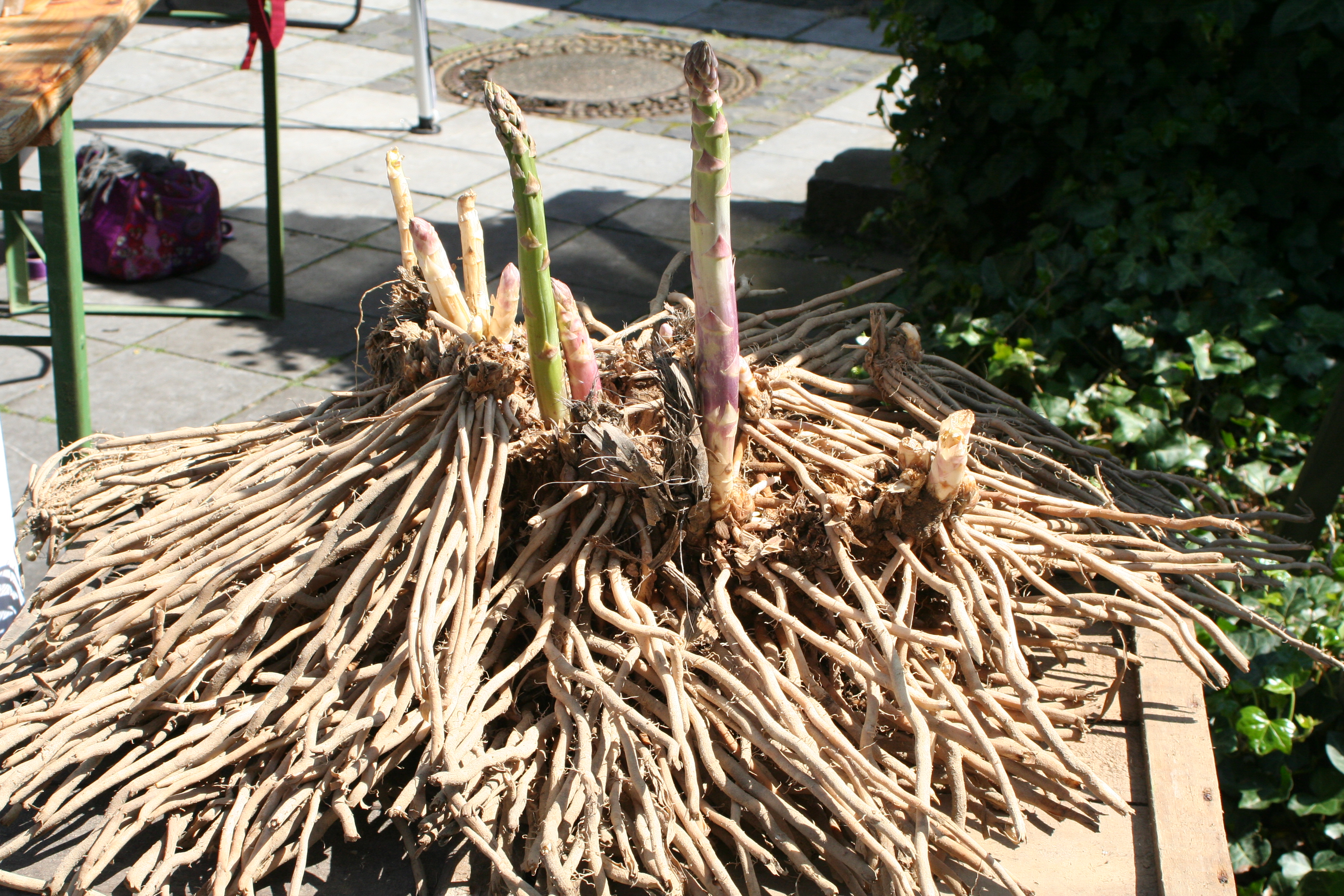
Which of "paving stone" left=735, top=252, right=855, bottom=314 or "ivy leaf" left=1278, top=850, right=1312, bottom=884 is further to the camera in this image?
"paving stone" left=735, top=252, right=855, bottom=314

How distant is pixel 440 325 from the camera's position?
152cm

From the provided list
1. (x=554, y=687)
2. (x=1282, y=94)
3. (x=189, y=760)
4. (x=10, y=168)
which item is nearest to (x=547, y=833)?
(x=554, y=687)

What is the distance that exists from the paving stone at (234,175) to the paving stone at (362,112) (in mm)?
615

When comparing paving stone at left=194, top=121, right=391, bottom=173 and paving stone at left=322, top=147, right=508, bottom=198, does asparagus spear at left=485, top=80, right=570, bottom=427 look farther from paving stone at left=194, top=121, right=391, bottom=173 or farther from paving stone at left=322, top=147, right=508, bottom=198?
paving stone at left=194, top=121, right=391, bottom=173

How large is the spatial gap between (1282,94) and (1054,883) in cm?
239

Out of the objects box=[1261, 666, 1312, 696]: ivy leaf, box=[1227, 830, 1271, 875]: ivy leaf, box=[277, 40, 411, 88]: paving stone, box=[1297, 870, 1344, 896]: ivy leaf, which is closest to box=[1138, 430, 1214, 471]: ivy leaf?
box=[1261, 666, 1312, 696]: ivy leaf

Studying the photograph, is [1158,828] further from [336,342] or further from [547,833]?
[336,342]

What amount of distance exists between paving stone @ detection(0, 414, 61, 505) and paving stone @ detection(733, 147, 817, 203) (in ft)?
9.58

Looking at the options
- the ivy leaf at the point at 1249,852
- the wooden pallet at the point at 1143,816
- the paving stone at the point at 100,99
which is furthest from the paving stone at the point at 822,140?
the wooden pallet at the point at 1143,816

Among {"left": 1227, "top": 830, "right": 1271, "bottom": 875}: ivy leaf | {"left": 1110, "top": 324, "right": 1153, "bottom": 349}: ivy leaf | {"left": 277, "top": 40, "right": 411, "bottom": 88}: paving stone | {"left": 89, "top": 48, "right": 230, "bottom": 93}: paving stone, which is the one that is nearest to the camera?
{"left": 1227, "top": 830, "right": 1271, "bottom": 875}: ivy leaf

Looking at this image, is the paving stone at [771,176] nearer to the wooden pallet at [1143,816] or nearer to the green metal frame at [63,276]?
the green metal frame at [63,276]

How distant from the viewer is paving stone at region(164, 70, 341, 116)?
5.70m

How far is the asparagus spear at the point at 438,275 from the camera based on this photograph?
1.46 meters

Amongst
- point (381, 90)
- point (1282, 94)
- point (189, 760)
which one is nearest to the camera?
point (189, 760)
